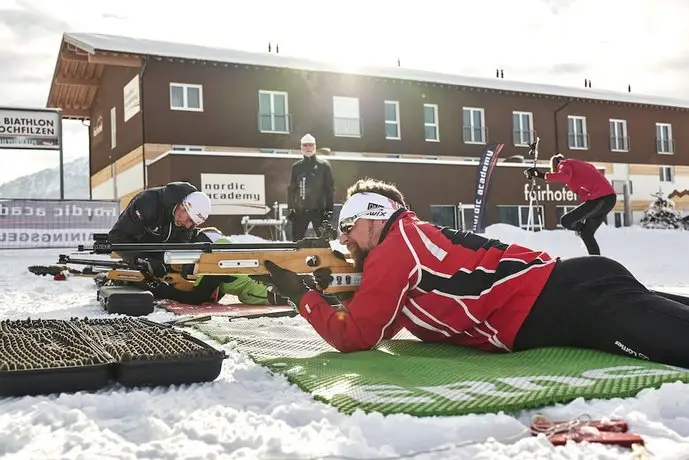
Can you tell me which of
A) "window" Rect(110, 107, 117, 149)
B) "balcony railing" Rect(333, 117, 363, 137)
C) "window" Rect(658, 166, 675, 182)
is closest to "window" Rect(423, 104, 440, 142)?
"balcony railing" Rect(333, 117, 363, 137)

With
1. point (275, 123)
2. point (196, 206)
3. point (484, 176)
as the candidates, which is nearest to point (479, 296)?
point (196, 206)

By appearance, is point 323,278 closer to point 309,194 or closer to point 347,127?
point 309,194

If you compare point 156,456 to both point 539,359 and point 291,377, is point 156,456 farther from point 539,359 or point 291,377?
point 539,359

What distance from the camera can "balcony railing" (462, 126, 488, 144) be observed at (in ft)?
82.0

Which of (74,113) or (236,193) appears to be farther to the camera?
(74,113)

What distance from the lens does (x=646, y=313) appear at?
2.84m

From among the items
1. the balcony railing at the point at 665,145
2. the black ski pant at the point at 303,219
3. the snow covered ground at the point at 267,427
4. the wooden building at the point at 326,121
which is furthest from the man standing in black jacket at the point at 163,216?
the balcony railing at the point at 665,145

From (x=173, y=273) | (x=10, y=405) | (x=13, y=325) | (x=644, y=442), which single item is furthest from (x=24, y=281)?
(x=644, y=442)

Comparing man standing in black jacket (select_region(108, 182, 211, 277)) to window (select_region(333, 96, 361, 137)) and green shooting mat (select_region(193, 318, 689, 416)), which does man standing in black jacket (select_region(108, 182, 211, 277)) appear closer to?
green shooting mat (select_region(193, 318, 689, 416))

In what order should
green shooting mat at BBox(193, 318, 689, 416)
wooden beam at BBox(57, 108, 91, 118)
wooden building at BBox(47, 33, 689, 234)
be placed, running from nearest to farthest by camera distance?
green shooting mat at BBox(193, 318, 689, 416)
wooden building at BBox(47, 33, 689, 234)
wooden beam at BBox(57, 108, 91, 118)

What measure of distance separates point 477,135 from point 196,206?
2054 centimetres

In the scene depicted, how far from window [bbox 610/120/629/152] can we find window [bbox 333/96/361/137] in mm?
11962

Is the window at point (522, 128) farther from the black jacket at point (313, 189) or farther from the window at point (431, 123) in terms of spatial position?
the black jacket at point (313, 189)

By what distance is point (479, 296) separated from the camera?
309cm
